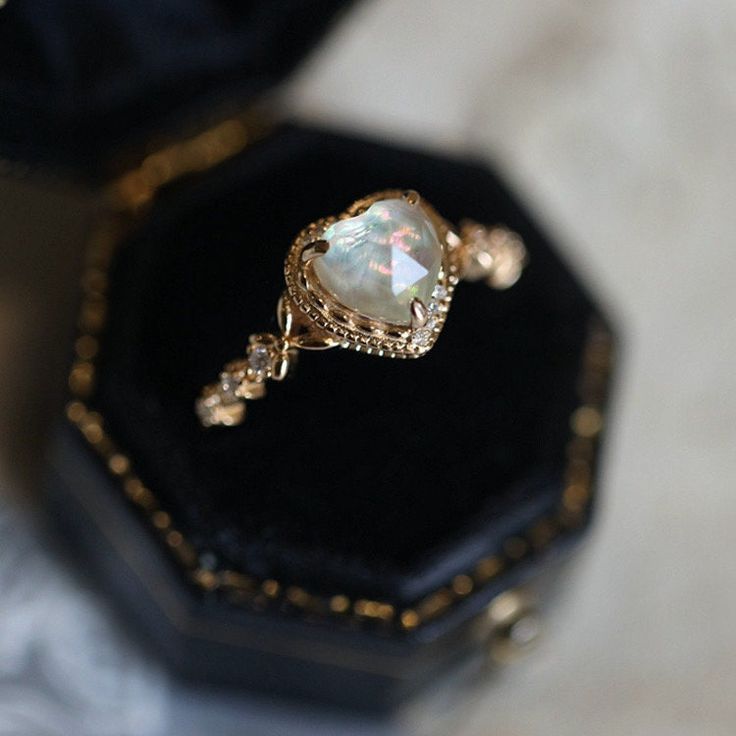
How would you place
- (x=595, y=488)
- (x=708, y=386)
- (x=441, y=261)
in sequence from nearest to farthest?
(x=441, y=261) < (x=595, y=488) < (x=708, y=386)

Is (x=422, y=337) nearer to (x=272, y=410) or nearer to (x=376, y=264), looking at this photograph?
(x=376, y=264)

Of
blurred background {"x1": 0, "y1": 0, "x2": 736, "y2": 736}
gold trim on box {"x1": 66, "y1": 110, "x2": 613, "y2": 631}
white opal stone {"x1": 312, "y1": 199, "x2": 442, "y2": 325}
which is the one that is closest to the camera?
white opal stone {"x1": 312, "y1": 199, "x2": 442, "y2": 325}

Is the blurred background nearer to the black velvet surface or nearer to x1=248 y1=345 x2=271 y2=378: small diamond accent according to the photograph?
the black velvet surface

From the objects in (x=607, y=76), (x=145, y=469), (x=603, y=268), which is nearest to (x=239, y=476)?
(x=145, y=469)

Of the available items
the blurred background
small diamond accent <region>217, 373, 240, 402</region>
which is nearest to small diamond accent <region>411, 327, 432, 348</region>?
small diamond accent <region>217, 373, 240, 402</region>

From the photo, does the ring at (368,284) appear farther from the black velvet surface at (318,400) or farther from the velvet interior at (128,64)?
the velvet interior at (128,64)

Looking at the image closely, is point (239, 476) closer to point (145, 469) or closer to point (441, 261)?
point (145, 469)

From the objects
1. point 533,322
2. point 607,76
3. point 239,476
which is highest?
point 607,76
